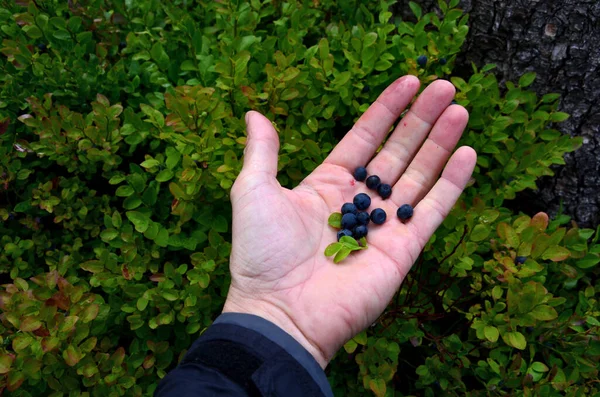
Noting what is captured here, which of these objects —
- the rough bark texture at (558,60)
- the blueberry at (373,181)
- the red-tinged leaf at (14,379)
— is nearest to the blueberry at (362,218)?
the blueberry at (373,181)

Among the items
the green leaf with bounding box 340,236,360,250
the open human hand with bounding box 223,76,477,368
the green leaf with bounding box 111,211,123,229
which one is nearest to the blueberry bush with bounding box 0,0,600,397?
the green leaf with bounding box 111,211,123,229

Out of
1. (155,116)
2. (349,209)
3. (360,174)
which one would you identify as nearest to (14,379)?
(155,116)

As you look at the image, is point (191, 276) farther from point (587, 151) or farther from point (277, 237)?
point (587, 151)

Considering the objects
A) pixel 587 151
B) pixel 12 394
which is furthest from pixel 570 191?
pixel 12 394

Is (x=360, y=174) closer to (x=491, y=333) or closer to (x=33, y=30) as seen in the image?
(x=491, y=333)

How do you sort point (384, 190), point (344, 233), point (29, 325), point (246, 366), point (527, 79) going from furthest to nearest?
point (527, 79) → point (384, 190) → point (344, 233) → point (29, 325) → point (246, 366)
